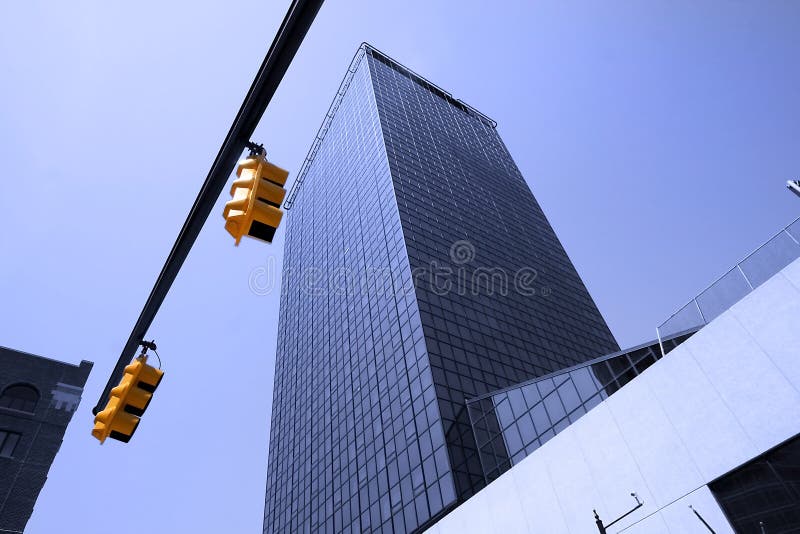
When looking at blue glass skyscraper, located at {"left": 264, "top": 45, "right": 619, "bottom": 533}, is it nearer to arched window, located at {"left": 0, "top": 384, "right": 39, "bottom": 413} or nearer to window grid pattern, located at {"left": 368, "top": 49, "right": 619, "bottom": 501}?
window grid pattern, located at {"left": 368, "top": 49, "right": 619, "bottom": 501}

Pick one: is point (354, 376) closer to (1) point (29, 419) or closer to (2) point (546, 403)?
(2) point (546, 403)

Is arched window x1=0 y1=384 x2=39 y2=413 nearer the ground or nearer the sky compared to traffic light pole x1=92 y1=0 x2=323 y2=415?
nearer the sky

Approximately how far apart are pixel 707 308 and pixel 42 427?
26.7 m

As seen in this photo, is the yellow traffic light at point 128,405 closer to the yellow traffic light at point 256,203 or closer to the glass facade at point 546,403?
the yellow traffic light at point 256,203

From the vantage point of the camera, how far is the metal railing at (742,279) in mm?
17547

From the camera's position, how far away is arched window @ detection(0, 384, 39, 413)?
2292cm

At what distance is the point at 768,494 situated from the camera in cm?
1554

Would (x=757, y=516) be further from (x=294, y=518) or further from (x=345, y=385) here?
(x=294, y=518)

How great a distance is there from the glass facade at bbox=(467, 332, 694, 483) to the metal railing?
29.9ft

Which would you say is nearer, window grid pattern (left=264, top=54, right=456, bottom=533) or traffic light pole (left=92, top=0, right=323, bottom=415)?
traffic light pole (left=92, top=0, right=323, bottom=415)

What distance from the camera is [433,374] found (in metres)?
46.5

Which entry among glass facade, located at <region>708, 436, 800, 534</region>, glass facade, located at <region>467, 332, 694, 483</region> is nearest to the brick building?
glass facade, located at <region>708, 436, 800, 534</region>

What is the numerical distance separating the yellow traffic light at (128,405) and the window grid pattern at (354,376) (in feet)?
114

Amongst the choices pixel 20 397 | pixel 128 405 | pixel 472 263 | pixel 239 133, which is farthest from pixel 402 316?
pixel 239 133
